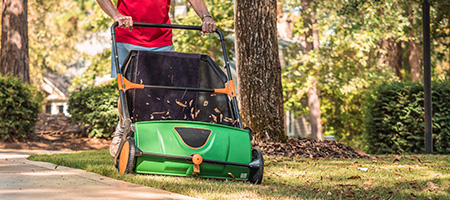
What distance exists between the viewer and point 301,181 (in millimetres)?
4477

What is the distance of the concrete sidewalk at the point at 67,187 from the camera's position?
3146 mm

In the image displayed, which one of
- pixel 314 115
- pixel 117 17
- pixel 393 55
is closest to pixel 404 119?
pixel 117 17

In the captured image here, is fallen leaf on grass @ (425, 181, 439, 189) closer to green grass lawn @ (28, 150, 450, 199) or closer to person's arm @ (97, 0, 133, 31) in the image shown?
green grass lawn @ (28, 150, 450, 199)

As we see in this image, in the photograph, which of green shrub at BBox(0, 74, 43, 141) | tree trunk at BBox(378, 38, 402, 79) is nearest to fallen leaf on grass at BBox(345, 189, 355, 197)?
green shrub at BBox(0, 74, 43, 141)

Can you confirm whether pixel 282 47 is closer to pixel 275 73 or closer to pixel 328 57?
pixel 328 57

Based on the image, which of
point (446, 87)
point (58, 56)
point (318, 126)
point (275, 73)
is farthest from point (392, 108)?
point (58, 56)

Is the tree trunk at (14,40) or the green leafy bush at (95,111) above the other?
the tree trunk at (14,40)

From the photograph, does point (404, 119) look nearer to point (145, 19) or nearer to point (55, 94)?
point (145, 19)

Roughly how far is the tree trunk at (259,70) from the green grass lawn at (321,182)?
5.52 ft

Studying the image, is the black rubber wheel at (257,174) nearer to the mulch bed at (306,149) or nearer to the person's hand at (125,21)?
the person's hand at (125,21)

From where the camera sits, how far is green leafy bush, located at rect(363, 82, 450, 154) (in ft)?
33.1

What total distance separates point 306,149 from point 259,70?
1.30 m

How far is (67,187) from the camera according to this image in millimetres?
3486

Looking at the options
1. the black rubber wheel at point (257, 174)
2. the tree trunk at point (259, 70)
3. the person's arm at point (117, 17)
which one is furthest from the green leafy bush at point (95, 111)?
the black rubber wheel at point (257, 174)
